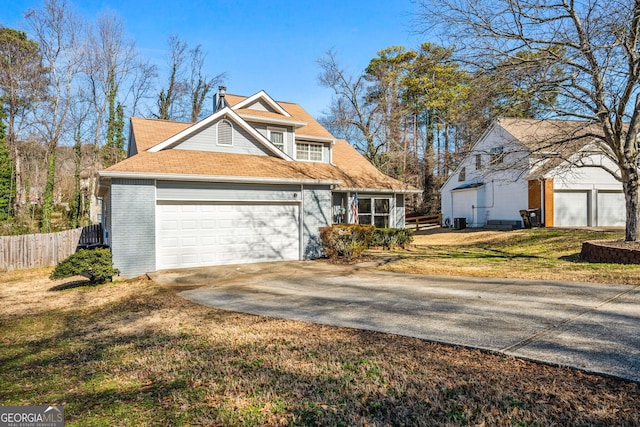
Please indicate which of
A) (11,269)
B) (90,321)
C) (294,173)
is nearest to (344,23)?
(294,173)

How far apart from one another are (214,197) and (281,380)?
9353 millimetres

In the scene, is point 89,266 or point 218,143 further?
point 218,143

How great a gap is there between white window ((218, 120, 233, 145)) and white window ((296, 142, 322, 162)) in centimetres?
483

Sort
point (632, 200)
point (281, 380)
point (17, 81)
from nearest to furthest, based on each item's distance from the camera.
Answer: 1. point (281, 380)
2. point (632, 200)
3. point (17, 81)

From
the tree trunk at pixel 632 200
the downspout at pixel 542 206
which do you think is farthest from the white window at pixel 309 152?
the downspout at pixel 542 206

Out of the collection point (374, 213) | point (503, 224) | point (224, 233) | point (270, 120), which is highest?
point (270, 120)

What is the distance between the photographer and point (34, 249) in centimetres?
1581

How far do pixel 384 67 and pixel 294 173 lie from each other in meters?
26.2

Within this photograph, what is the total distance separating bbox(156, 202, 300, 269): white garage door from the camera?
11.9 m

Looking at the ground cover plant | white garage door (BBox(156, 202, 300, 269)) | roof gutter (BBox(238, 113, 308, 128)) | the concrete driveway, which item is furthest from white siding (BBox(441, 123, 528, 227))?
the ground cover plant

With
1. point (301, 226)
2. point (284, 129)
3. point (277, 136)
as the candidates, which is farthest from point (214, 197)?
point (284, 129)

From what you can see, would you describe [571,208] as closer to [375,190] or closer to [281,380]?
[375,190]

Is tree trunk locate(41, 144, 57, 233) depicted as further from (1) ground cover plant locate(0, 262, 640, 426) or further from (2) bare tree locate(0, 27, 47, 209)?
(1) ground cover plant locate(0, 262, 640, 426)

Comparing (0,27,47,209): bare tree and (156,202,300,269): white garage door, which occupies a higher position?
(0,27,47,209): bare tree
